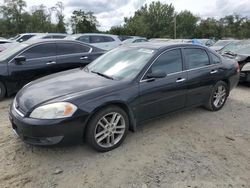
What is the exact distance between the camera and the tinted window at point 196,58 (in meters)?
4.94

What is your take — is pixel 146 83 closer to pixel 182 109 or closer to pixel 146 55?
pixel 146 55

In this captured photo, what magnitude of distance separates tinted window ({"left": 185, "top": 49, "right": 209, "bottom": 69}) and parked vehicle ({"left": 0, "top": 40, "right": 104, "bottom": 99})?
3255 millimetres

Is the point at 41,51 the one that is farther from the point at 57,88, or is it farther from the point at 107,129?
the point at 107,129

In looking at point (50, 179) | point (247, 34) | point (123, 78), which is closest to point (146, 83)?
point (123, 78)

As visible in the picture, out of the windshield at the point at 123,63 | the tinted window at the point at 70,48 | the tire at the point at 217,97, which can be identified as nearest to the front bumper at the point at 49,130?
the windshield at the point at 123,63

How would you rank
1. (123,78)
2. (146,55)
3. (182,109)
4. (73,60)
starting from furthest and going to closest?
1. (73,60)
2. (182,109)
3. (146,55)
4. (123,78)

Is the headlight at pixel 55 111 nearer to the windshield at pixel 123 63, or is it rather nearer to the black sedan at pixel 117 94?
the black sedan at pixel 117 94

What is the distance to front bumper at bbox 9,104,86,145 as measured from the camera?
3338mm

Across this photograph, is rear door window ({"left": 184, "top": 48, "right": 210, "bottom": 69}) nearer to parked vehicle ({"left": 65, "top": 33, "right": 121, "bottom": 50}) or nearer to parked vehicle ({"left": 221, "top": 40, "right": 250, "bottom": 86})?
parked vehicle ({"left": 221, "top": 40, "right": 250, "bottom": 86})

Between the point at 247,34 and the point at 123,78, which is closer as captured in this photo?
the point at 123,78

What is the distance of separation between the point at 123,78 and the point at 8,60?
3.50 m

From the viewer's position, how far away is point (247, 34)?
164 feet

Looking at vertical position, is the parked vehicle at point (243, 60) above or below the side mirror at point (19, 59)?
below

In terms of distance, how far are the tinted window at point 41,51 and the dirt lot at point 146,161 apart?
92.0 inches
